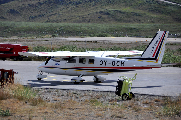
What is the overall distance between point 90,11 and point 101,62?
453 feet

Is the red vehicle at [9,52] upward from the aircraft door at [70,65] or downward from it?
upward

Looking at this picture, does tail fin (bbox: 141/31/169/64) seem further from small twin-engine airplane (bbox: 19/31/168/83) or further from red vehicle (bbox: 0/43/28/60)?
red vehicle (bbox: 0/43/28/60)

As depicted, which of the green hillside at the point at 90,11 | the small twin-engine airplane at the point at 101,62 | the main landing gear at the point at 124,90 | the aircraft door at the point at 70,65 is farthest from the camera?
the green hillside at the point at 90,11

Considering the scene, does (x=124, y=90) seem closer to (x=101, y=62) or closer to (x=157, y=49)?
(x=101, y=62)

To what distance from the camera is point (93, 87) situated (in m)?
21.9

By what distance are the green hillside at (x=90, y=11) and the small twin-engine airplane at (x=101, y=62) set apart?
118687mm

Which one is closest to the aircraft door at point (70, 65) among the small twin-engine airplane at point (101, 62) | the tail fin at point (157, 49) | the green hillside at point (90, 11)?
the small twin-engine airplane at point (101, 62)

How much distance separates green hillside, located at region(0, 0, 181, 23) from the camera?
14475cm

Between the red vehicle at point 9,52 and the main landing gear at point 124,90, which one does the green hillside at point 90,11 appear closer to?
the red vehicle at point 9,52

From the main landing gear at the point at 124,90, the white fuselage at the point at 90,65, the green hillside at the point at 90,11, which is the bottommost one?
the main landing gear at the point at 124,90

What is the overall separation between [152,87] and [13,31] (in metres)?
93.0

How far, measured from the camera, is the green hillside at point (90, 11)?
14475cm

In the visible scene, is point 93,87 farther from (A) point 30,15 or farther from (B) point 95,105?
(A) point 30,15

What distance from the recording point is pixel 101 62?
23297 mm
